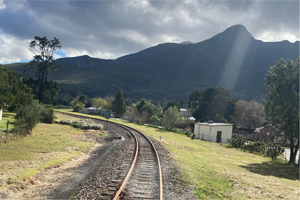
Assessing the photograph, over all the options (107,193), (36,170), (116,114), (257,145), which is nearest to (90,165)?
(36,170)

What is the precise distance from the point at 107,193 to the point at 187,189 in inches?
126

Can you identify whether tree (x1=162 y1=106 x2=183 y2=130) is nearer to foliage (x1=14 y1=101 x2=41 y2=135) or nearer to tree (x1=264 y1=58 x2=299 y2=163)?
tree (x1=264 y1=58 x2=299 y2=163)

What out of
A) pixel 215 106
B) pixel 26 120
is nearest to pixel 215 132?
pixel 26 120

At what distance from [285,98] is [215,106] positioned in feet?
170

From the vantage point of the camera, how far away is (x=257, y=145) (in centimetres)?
2978

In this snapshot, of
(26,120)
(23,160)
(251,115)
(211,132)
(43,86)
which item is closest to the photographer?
(23,160)

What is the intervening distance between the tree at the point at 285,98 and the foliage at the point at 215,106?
159ft

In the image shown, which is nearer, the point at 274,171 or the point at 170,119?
the point at 274,171

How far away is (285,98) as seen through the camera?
69.1 ft

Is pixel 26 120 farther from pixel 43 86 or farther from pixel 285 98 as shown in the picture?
pixel 43 86

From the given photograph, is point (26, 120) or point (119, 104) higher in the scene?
point (119, 104)

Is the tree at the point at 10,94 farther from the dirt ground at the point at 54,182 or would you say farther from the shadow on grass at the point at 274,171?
the shadow on grass at the point at 274,171

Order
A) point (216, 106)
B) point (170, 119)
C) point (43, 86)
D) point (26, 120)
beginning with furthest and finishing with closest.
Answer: point (216, 106) < point (43, 86) < point (170, 119) < point (26, 120)

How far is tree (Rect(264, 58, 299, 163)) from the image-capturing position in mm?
20688
